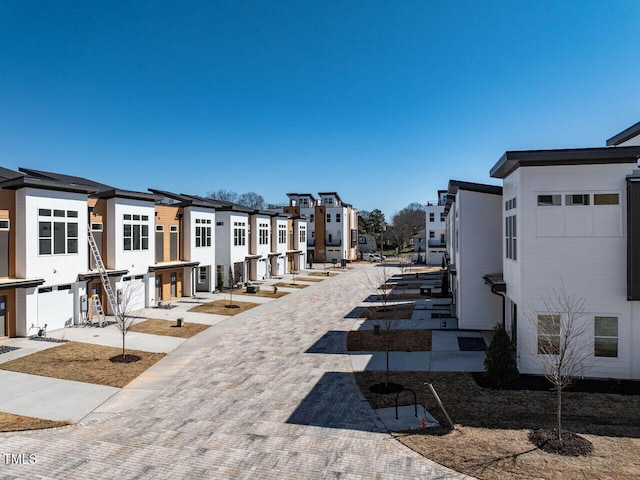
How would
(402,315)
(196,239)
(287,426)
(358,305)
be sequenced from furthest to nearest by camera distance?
(196,239) → (358,305) → (402,315) → (287,426)

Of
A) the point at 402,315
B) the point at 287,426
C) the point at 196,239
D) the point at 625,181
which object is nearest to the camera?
the point at 287,426

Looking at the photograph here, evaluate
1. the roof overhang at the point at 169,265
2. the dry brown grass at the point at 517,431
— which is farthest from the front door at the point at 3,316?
the dry brown grass at the point at 517,431

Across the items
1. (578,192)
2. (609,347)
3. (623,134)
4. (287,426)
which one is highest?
(623,134)

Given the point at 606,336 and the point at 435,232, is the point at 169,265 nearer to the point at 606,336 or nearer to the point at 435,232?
the point at 606,336

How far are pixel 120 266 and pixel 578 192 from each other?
25073 mm

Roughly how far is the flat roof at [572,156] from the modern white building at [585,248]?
3 centimetres

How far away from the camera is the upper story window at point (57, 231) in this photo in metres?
22.3

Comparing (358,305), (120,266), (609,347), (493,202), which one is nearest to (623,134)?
(493,202)

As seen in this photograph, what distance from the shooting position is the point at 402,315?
89.7ft

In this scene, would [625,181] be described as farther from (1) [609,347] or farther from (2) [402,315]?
(2) [402,315]

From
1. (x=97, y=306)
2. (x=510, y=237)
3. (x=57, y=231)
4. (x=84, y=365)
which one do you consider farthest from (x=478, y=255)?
(x=57, y=231)

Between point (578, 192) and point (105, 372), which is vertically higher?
point (578, 192)

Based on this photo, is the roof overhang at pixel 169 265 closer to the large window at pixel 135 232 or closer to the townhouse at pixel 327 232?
the large window at pixel 135 232

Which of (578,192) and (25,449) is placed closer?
(25,449)
